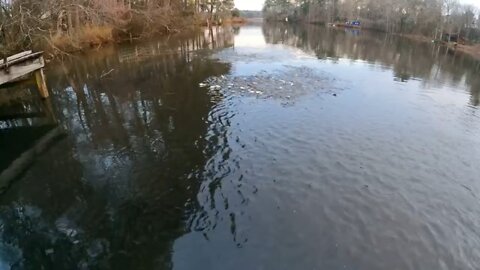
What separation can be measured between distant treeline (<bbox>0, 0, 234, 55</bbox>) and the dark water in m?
4.37

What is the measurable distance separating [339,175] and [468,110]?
40.8ft

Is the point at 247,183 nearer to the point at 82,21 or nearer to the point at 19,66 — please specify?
the point at 19,66

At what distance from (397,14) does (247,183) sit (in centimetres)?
9012

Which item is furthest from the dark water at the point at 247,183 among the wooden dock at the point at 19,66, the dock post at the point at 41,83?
the wooden dock at the point at 19,66

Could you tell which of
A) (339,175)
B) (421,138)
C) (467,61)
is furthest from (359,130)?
(467,61)

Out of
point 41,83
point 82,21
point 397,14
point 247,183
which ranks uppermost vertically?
point 397,14

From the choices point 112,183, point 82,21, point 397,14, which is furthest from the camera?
point 397,14

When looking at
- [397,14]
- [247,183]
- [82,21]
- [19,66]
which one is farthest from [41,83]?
[397,14]

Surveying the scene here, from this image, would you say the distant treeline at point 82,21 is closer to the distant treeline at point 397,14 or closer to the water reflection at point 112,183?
the water reflection at point 112,183

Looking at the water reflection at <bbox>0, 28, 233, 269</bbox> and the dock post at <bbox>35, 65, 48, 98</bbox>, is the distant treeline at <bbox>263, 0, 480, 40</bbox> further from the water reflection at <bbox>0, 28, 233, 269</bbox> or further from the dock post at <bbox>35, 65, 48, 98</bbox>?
the dock post at <bbox>35, 65, 48, 98</bbox>

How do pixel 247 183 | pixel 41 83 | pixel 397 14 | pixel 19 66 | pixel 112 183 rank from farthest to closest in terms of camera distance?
pixel 397 14, pixel 41 83, pixel 19 66, pixel 247 183, pixel 112 183

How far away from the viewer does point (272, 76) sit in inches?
973

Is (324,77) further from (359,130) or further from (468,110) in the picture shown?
(359,130)

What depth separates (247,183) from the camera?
34.2 feet
